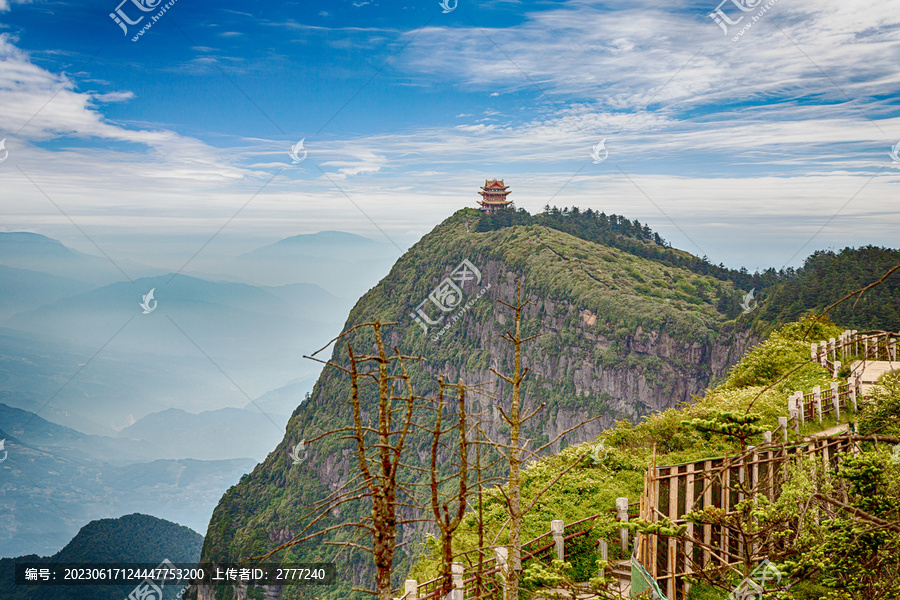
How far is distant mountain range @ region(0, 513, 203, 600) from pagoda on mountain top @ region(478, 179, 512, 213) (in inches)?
2994

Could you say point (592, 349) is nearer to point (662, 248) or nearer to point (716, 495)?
point (662, 248)

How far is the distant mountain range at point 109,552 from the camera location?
6425 centimetres

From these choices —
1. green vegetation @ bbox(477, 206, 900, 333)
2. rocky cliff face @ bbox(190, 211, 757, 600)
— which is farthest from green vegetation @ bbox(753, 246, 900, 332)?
rocky cliff face @ bbox(190, 211, 757, 600)

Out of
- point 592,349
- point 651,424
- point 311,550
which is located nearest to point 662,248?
point 592,349

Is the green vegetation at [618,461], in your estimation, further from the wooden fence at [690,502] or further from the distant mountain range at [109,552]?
the distant mountain range at [109,552]

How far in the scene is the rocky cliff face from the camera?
81812 millimetres

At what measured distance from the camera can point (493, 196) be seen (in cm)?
12062

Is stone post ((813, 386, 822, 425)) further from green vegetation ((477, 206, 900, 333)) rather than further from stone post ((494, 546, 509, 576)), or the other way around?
stone post ((494, 546, 509, 576))
